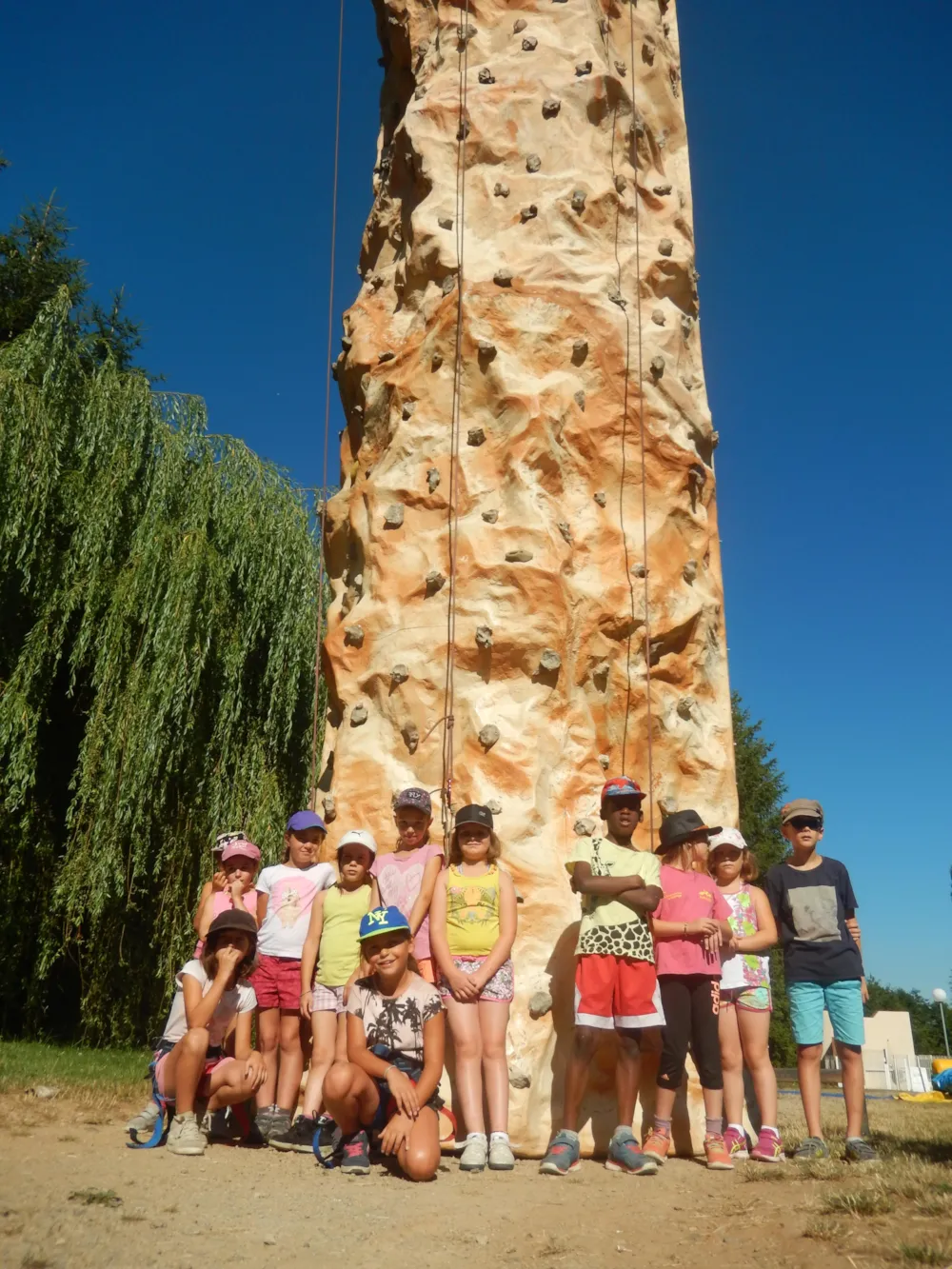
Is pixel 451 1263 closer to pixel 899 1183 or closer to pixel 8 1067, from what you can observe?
pixel 899 1183

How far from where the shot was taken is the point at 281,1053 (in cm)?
468

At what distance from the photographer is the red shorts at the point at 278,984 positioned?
467 cm

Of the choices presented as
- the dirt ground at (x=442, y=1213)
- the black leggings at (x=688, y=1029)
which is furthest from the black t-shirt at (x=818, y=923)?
the dirt ground at (x=442, y=1213)

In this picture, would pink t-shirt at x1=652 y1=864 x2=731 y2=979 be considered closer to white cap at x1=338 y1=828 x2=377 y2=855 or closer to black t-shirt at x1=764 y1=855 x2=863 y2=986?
black t-shirt at x1=764 y1=855 x2=863 y2=986

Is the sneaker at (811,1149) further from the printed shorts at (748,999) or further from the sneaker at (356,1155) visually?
the sneaker at (356,1155)

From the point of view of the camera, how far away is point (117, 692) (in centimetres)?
730

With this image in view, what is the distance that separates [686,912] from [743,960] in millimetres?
475

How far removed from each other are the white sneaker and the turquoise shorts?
1441 millimetres

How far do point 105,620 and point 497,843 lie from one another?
3.75 metres

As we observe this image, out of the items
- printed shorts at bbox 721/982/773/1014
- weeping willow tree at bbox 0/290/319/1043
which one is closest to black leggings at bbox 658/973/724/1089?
printed shorts at bbox 721/982/773/1014

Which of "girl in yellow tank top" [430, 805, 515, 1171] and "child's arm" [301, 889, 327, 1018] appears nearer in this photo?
"girl in yellow tank top" [430, 805, 515, 1171]

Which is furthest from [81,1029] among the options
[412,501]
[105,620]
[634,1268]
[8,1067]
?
[634,1268]

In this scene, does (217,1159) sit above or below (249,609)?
below

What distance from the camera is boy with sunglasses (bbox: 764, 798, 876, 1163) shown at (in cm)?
447
